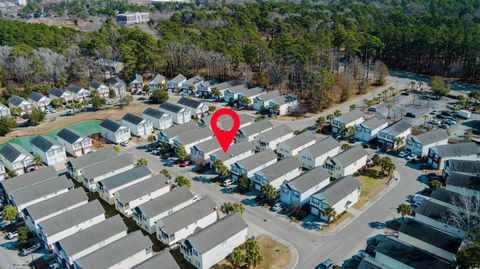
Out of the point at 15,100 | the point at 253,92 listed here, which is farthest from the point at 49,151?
the point at 253,92

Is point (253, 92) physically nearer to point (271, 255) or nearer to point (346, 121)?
point (346, 121)

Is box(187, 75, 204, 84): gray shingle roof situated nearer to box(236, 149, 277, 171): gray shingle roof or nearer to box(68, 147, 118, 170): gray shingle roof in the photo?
box(68, 147, 118, 170): gray shingle roof

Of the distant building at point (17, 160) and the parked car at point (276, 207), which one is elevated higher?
the distant building at point (17, 160)

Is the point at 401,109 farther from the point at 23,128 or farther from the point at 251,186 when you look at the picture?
the point at 23,128

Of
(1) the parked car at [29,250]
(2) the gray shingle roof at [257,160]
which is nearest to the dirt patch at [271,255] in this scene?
(2) the gray shingle roof at [257,160]

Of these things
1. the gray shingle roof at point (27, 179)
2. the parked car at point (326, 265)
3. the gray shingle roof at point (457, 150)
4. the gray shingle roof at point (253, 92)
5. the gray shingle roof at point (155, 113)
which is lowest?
the parked car at point (326, 265)

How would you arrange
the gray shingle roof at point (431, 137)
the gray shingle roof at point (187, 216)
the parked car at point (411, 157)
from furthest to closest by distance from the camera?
the gray shingle roof at point (431, 137) → the parked car at point (411, 157) → the gray shingle roof at point (187, 216)

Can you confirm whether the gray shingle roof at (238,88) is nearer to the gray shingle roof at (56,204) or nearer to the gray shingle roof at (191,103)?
the gray shingle roof at (191,103)
